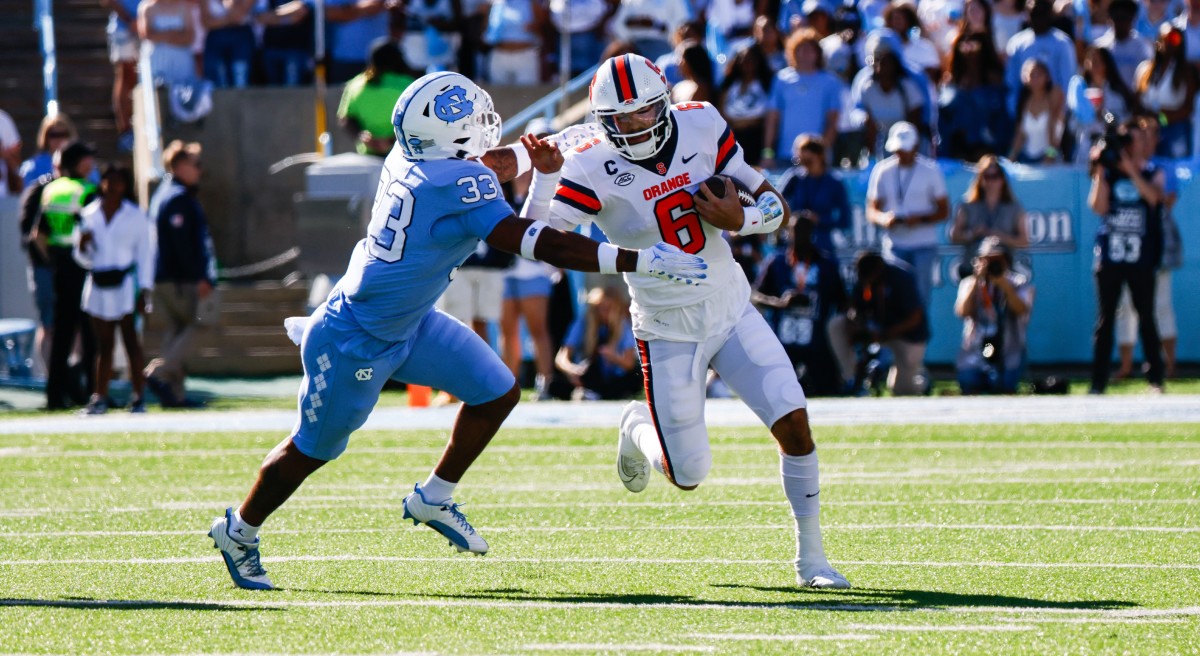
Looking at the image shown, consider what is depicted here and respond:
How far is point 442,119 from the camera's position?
616cm

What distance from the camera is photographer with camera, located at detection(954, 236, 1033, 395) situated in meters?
13.0

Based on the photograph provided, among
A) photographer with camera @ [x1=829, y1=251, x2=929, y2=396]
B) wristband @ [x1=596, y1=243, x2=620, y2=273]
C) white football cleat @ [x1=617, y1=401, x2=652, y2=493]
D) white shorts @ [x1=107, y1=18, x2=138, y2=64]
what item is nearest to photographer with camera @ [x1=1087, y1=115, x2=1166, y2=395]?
photographer with camera @ [x1=829, y1=251, x2=929, y2=396]

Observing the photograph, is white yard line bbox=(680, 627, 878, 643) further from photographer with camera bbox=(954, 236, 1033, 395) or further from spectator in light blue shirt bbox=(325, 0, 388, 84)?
spectator in light blue shirt bbox=(325, 0, 388, 84)

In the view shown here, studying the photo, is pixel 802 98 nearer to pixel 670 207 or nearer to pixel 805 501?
pixel 670 207

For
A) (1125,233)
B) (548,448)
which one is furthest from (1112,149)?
(548,448)

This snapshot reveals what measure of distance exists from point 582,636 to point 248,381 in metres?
10.4

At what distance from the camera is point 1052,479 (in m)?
8.97

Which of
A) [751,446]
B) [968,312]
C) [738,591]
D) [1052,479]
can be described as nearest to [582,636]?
[738,591]

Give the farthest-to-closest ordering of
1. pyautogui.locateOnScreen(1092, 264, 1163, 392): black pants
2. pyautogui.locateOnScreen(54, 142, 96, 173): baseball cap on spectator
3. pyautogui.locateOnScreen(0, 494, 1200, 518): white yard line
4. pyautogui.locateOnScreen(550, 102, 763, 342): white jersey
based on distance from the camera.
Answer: pyautogui.locateOnScreen(54, 142, 96, 173): baseball cap on spectator
pyautogui.locateOnScreen(1092, 264, 1163, 392): black pants
pyautogui.locateOnScreen(0, 494, 1200, 518): white yard line
pyautogui.locateOnScreen(550, 102, 763, 342): white jersey

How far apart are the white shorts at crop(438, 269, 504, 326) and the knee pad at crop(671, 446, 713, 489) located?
255 inches

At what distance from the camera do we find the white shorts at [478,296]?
42.6ft

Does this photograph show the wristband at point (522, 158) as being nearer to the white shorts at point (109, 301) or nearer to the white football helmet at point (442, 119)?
the white football helmet at point (442, 119)

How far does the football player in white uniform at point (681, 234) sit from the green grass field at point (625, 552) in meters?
0.48

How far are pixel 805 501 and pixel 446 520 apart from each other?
1.30 m
